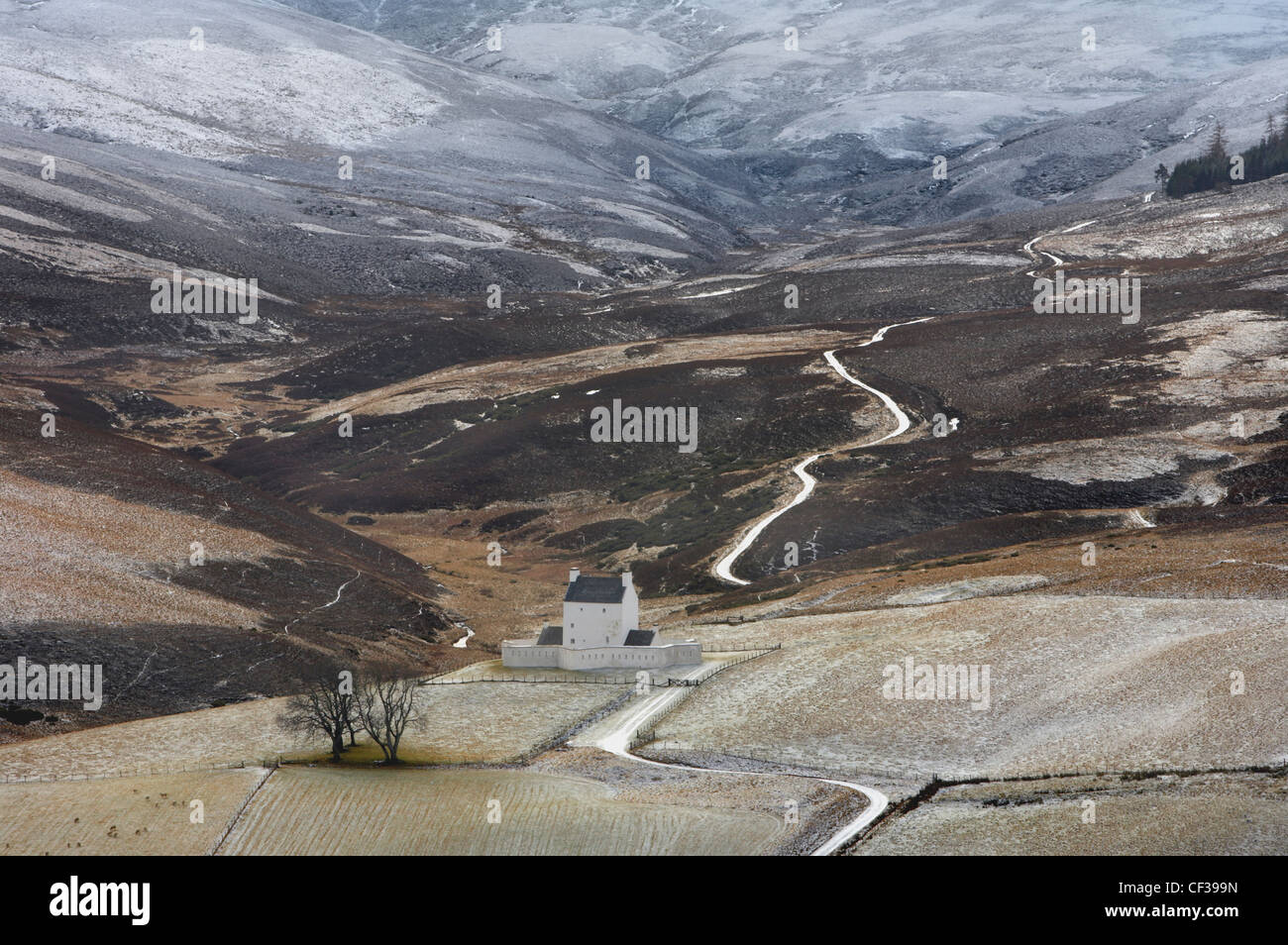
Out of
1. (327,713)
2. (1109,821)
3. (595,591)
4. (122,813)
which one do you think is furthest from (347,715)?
(1109,821)

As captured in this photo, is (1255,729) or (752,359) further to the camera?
(752,359)

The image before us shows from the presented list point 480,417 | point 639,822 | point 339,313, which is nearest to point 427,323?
point 339,313

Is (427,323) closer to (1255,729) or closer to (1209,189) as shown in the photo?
(1209,189)

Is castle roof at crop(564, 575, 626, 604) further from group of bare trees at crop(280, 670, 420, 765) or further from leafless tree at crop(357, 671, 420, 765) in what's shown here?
group of bare trees at crop(280, 670, 420, 765)

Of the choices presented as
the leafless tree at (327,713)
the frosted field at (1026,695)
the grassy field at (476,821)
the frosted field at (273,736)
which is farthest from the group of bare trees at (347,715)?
the frosted field at (1026,695)

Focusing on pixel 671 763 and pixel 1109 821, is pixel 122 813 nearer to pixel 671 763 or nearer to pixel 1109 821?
pixel 671 763

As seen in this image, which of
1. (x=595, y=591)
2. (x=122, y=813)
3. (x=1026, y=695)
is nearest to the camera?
(x=122, y=813)
